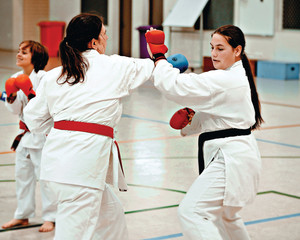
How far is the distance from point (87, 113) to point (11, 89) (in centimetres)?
145

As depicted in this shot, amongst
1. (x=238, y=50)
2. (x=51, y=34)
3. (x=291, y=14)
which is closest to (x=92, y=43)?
(x=238, y=50)

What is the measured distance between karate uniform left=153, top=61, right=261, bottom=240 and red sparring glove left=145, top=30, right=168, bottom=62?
12cm

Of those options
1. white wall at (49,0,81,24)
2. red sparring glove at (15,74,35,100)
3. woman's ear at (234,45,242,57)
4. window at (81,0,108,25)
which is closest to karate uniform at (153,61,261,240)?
woman's ear at (234,45,242,57)

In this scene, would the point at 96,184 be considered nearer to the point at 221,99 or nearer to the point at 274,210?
the point at 221,99

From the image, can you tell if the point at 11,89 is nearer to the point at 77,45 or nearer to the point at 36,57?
the point at 36,57

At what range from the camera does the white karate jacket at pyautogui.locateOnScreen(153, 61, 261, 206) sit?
10.8ft

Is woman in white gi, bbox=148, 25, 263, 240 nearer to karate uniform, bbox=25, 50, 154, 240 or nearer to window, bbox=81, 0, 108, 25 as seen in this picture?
karate uniform, bbox=25, 50, 154, 240

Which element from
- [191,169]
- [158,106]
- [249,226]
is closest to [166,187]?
[191,169]

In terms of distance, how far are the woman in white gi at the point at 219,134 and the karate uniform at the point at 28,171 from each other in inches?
64.0

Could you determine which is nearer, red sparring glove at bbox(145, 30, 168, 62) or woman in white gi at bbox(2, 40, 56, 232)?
red sparring glove at bbox(145, 30, 168, 62)

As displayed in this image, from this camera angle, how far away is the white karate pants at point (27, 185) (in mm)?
4648

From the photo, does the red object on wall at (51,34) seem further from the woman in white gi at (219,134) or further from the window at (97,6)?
the woman in white gi at (219,134)

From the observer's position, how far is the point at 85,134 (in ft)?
10.4

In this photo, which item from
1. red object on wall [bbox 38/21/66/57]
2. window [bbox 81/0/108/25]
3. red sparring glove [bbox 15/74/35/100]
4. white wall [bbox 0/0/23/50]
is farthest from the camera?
white wall [bbox 0/0/23/50]
